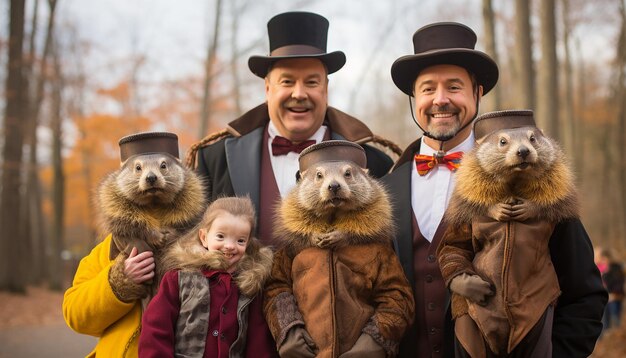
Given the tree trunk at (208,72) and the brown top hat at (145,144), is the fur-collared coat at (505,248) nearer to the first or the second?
the brown top hat at (145,144)

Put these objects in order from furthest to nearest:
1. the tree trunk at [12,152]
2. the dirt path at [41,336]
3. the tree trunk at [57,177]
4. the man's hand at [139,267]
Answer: the tree trunk at [57,177], the tree trunk at [12,152], the dirt path at [41,336], the man's hand at [139,267]

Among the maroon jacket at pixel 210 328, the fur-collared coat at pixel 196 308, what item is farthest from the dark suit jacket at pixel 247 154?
the maroon jacket at pixel 210 328

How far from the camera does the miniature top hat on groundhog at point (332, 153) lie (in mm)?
3229

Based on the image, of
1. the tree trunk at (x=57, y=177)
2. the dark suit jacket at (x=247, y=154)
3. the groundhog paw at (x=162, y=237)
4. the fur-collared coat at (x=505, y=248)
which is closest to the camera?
the fur-collared coat at (x=505, y=248)

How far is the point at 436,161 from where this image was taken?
3658 millimetres

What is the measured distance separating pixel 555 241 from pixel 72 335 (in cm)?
974

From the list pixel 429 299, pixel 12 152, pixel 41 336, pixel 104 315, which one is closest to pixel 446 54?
pixel 429 299

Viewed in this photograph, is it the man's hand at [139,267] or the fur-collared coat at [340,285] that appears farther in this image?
the man's hand at [139,267]

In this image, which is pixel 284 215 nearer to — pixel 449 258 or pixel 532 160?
pixel 449 258

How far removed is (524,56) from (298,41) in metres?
6.02

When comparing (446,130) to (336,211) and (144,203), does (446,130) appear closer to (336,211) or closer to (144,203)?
(336,211)

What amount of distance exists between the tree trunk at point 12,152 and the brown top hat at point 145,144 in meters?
12.7

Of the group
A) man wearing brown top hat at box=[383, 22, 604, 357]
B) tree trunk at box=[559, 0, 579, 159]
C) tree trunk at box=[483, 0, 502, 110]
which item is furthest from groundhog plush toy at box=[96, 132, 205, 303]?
tree trunk at box=[559, 0, 579, 159]

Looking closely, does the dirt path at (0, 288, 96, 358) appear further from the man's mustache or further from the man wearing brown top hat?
the man wearing brown top hat
